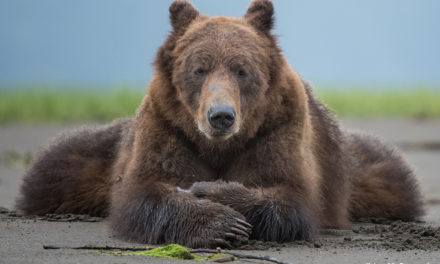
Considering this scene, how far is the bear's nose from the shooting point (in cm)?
552

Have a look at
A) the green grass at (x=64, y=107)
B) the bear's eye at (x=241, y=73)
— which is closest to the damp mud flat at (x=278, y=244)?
the bear's eye at (x=241, y=73)


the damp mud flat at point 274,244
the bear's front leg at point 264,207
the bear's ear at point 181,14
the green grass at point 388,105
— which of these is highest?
the green grass at point 388,105

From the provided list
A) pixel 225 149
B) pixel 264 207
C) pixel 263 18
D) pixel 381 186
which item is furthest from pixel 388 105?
pixel 264 207

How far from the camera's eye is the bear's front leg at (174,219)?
5.50 metres

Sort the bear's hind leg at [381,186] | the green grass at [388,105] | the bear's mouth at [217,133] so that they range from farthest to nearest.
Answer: the green grass at [388,105]
the bear's hind leg at [381,186]
the bear's mouth at [217,133]

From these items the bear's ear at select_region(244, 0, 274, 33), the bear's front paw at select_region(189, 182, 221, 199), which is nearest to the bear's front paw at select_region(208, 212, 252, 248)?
the bear's front paw at select_region(189, 182, 221, 199)

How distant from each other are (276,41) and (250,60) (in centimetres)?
48

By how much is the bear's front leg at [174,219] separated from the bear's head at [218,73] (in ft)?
1.62

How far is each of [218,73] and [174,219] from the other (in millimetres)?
1061

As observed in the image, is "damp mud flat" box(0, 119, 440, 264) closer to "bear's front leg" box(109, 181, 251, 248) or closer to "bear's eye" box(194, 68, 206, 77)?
"bear's front leg" box(109, 181, 251, 248)

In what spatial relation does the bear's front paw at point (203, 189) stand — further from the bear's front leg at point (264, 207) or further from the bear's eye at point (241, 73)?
the bear's eye at point (241, 73)

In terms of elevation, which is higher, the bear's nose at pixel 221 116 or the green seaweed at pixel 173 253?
the bear's nose at pixel 221 116

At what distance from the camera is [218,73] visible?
19.4 ft

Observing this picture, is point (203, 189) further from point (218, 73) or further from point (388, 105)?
point (388, 105)
